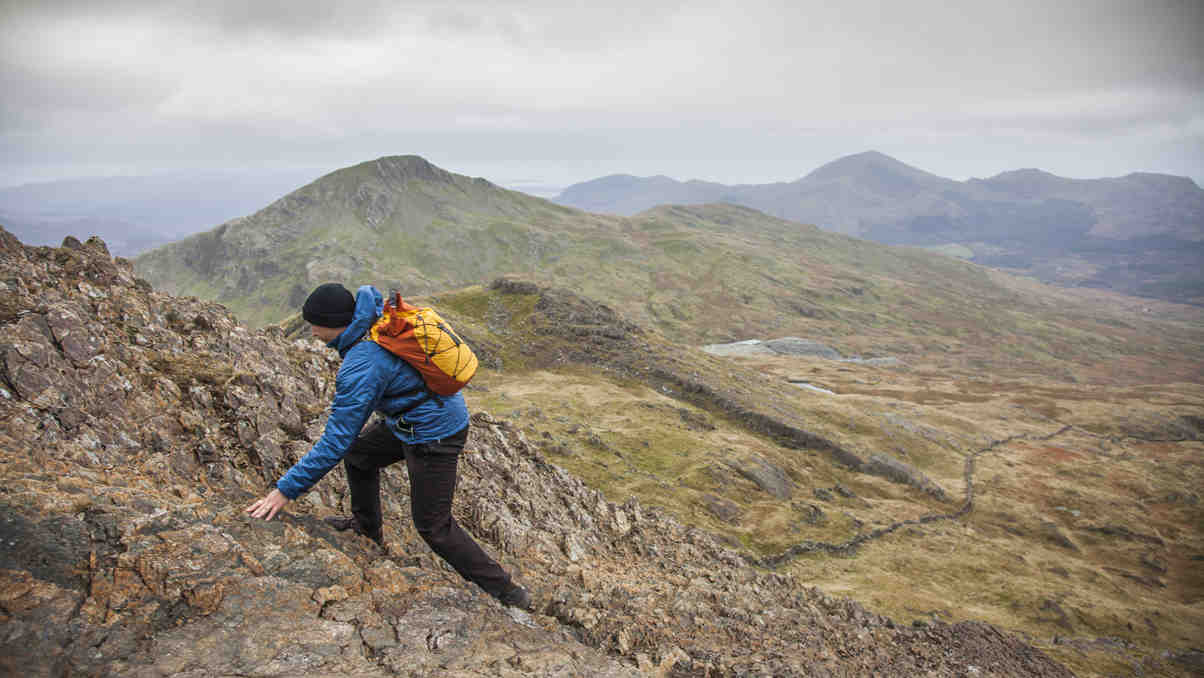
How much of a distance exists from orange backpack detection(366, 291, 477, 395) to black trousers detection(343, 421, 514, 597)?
43.0 inches

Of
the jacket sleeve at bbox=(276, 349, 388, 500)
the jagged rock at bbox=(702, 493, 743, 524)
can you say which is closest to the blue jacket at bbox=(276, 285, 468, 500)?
the jacket sleeve at bbox=(276, 349, 388, 500)

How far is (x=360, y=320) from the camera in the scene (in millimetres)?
8273

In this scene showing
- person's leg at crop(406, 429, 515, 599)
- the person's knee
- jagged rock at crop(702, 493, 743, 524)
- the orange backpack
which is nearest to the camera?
the orange backpack

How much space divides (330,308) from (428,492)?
3.15m

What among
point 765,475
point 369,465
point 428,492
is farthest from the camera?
point 765,475

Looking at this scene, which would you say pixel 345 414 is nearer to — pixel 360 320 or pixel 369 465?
pixel 360 320

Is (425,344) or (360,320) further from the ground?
(360,320)

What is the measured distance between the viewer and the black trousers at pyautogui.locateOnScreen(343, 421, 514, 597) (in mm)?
8742

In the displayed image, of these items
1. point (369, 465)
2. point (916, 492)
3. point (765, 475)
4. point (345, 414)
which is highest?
point (345, 414)

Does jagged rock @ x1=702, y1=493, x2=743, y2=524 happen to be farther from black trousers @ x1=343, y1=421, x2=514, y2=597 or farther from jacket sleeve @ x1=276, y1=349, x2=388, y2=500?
jacket sleeve @ x1=276, y1=349, x2=388, y2=500

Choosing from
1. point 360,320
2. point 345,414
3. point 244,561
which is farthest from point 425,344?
point 244,561

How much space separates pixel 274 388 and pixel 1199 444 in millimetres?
143015

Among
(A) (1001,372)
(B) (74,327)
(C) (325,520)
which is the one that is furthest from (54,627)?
(A) (1001,372)

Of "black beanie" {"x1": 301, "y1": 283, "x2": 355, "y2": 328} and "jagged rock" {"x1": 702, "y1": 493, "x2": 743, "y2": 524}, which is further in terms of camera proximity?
"jagged rock" {"x1": 702, "y1": 493, "x2": 743, "y2": 524}
